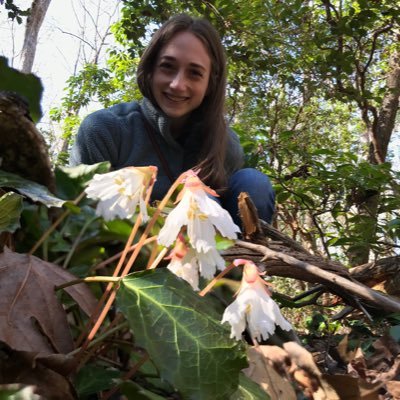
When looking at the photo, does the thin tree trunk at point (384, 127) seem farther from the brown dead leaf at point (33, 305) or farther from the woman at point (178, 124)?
the brown dead leaf at point (33, 305)

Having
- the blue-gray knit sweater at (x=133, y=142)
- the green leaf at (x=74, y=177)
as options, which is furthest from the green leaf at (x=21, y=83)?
the blue-gray knit sweater at (x=133, y=142)

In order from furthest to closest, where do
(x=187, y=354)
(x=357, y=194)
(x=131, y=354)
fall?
(x=357, y=194) < (x=131, y=354) < (x=187, y=354)

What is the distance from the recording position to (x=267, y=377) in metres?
0.63

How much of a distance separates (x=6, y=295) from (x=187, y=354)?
0.18 metres

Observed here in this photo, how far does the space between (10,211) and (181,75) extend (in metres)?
1.74

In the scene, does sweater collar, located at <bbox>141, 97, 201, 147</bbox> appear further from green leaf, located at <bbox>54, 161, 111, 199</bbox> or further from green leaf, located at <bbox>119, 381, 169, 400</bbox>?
green leaf, located at <bbox>119, 381, 169, 400</bbox>

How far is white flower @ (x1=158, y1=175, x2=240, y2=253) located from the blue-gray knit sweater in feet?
4.79

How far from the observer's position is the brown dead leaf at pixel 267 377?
618 millimetres

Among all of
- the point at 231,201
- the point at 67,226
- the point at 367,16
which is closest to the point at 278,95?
the point at 367,16

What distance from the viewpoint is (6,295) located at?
49 cm

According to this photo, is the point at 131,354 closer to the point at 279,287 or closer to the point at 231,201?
the point at 231,201

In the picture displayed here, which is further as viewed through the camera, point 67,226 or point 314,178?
point 314,178

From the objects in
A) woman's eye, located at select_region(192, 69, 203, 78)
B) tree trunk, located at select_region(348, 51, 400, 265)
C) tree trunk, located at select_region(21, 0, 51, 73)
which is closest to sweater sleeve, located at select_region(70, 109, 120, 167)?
woman's eye, located at select_region(192, 69, 203, 78)

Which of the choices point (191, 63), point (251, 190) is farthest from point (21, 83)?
point (191, 63)
